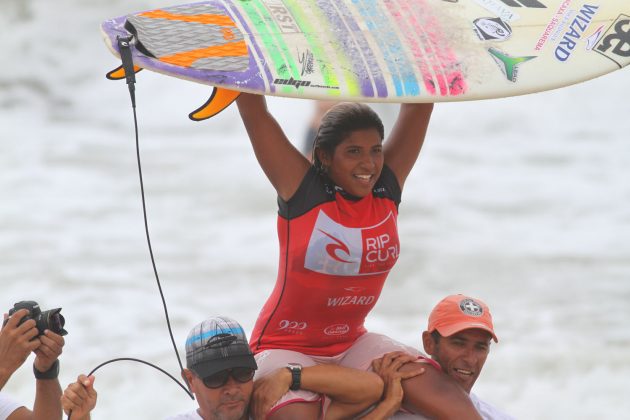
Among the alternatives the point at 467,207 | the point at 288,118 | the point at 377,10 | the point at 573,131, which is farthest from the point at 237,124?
the point at 377,10

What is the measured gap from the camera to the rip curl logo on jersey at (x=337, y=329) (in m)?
3.37

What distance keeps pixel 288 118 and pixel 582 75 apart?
921 centimetres

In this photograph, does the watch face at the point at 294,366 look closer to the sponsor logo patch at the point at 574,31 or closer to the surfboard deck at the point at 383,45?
the surfboard deck at the point at 383,45

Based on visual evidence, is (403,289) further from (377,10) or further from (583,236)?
(377,10)

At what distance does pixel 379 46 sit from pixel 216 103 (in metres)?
0.54

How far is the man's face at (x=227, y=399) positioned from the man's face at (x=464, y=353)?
0.68 meters

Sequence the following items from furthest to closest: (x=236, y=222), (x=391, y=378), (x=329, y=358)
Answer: (x=236, y=222), (x=329, y=358), (x=391, y=378)

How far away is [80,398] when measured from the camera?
306 centimetres

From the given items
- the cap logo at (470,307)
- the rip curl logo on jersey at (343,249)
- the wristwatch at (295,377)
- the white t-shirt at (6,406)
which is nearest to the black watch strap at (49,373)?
the white t-shirt at (6,406)

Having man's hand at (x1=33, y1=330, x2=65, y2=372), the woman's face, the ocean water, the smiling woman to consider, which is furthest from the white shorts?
the ocean water

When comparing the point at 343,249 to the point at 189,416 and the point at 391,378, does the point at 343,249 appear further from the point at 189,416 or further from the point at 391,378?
the point at 189,416

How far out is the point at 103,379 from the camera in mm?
7641

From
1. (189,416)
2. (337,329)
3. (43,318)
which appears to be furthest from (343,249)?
A: (43,318)

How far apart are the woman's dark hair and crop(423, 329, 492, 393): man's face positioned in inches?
26.5
